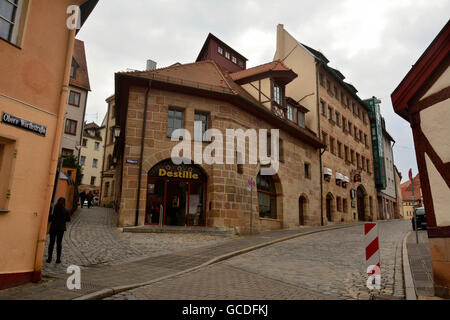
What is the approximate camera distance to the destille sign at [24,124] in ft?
19.2

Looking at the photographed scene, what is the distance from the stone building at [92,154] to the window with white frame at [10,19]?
47897mm

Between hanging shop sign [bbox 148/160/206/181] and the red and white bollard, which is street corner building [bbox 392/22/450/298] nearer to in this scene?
the red and white bollard

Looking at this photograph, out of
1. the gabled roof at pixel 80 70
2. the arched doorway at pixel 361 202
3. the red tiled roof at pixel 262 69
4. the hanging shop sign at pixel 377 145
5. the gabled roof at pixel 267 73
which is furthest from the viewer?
the hanging shop sign at pixel 377 145

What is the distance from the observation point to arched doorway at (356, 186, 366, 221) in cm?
3378

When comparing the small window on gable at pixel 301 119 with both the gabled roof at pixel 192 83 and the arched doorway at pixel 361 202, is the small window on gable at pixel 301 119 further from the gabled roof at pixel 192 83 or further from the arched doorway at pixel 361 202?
the arched doorway at pixel 361 202

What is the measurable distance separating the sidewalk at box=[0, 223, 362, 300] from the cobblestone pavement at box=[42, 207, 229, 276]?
1.83 feet

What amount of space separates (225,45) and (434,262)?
25.6m

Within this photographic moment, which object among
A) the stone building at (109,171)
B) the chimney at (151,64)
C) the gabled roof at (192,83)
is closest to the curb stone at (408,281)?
the gabled roof at (192,83)

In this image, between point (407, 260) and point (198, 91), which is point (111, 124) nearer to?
point (198, 91)

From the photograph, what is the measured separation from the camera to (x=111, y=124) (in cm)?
4350

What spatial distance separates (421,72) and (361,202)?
30214mm

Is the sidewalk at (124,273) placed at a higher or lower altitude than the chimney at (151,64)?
lower

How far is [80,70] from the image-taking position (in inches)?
1267

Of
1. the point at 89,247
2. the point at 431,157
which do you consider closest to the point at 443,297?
the point at 431,157
